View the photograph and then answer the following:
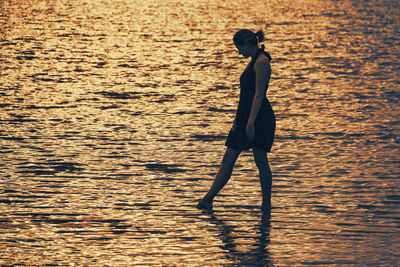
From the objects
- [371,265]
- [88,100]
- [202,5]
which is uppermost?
[202,5]

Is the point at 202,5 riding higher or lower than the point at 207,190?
higher

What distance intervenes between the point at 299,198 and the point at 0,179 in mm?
3256

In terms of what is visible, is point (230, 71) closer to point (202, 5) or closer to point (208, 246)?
point (208, 246)

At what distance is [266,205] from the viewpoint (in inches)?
318

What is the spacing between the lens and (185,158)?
34.1 ft

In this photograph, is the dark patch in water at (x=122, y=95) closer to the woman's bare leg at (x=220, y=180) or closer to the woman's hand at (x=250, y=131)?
the woman's bare leg at (x=220, y=180)

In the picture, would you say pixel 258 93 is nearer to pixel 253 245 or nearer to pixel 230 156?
pixel 230 156

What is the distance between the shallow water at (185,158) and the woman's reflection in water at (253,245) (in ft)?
0.08

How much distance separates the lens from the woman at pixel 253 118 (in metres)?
7.76

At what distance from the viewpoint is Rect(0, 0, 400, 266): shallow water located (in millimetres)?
7066

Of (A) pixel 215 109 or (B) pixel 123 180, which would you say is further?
A: (A) pixel 215 109

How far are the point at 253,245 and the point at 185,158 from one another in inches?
136

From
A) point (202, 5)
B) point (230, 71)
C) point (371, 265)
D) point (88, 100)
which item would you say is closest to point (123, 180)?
point (371, 265)

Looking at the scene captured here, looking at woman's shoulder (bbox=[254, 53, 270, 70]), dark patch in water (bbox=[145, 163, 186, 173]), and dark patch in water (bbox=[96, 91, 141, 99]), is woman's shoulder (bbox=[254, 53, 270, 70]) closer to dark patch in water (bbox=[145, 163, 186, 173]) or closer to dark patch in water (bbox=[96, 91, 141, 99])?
dark patch in water (bbox=[145, 163, 186, 173])
